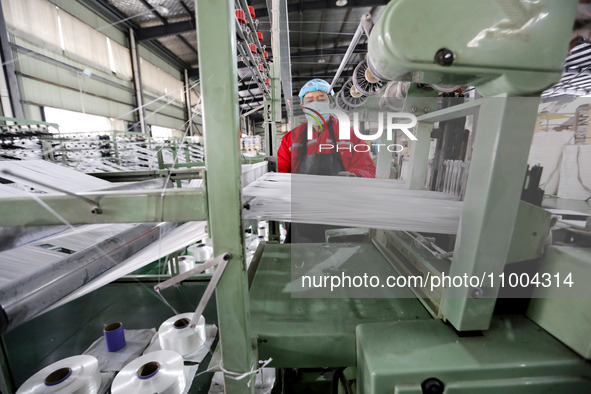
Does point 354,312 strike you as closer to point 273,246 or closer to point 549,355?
point 549,355

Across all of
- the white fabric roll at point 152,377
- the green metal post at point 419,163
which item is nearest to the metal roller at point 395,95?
the green metal post at point 419,163

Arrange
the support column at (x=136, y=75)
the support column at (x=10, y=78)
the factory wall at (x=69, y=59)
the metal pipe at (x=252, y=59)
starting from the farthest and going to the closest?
the support column at (x=136, y=75)
the factory wall at (x=69, y=59)
the support column at (x=10, y=78)
the metal pipe at (x=252, y=59)

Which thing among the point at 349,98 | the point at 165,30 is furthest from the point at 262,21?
the point at 349,98

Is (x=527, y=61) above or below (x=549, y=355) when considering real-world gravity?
above

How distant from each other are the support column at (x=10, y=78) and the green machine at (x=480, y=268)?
5.67 meters

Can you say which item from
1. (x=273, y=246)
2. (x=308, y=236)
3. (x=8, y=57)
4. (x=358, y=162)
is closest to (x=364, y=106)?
(x=358, y=162)

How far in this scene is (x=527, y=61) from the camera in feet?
1.66

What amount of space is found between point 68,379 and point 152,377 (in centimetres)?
28

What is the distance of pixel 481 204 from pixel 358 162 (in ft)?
5.38

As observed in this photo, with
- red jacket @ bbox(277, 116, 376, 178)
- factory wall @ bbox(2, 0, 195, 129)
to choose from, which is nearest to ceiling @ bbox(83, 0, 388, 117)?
factory wall @ bbox(2, 0, 195, 129)

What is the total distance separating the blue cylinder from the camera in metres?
1.03

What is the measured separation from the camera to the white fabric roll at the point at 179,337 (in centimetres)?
98

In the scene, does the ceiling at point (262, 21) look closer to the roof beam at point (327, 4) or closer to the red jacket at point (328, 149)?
the roof beam at point (327, 4)

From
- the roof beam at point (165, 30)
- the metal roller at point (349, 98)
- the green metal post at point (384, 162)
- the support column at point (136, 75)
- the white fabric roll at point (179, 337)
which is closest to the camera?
the white fabric roll at point (179, 337)
